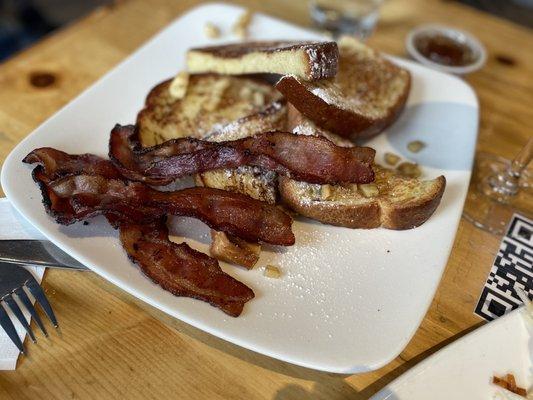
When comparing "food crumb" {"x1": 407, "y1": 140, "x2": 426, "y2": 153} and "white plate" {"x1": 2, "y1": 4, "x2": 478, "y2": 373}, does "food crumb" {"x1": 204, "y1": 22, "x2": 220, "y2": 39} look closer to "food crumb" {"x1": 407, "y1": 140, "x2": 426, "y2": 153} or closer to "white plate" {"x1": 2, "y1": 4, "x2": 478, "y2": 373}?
"white plate" {"x1": 2, "y1": 4, "x2": 478, "y2": 373}

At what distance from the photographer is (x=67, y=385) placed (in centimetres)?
123

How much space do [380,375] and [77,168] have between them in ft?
3.67

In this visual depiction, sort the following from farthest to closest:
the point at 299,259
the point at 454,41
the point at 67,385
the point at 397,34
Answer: the point at 397,34 → the point at 454,41 → the point at 299,259 → the point at 67,385

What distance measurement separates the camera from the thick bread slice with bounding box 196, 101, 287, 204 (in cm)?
153

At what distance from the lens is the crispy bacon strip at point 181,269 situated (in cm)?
130

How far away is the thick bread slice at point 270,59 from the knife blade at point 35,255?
0.95m

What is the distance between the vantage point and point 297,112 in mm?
1629

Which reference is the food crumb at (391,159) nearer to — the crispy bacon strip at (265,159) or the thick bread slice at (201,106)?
the crispy bacon strip at (265,159)

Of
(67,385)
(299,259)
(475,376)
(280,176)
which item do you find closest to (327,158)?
(280,176)

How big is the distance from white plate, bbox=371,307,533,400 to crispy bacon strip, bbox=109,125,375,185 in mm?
549

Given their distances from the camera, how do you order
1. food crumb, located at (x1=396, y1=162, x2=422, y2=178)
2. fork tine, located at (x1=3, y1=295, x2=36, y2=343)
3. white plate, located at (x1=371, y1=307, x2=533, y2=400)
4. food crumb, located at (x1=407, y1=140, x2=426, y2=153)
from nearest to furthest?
white plate, located at (x1=371, y1=307, x2=533, y2=400)
fork tine, located at (x1=3, y1=295, x2=36, y2=343)
food crumb, located at (x1=396, y1=162, x2=422, y2=178)
food crumb, located at (x1=407, y1=140, x2=426, y2=153)

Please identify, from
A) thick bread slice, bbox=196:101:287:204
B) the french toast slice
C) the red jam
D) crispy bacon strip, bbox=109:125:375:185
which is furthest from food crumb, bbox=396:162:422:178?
the red jam

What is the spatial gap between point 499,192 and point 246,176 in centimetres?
106

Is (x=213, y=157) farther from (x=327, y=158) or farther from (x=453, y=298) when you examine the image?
(x=453, y=298)
